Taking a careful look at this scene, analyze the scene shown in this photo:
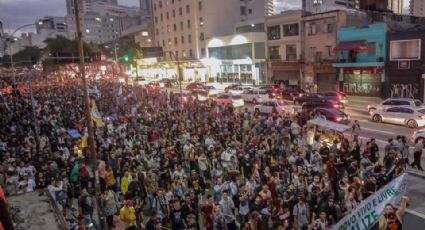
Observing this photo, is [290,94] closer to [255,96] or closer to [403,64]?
[255,96]

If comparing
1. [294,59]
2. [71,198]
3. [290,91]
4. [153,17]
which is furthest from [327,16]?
[153,17]

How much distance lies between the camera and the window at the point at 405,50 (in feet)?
107

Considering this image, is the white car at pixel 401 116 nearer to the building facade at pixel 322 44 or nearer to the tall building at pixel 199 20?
the building facade at pixel 322 44

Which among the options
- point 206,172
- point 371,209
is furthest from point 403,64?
point 371,209

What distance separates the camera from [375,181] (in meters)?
10.9

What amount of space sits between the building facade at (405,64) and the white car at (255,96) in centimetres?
1205

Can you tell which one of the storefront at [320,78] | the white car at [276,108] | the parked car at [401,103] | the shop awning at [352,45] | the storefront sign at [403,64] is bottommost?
the white car at [276,108]

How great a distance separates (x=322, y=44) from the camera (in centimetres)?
4288

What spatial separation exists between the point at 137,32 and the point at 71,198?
84.8m

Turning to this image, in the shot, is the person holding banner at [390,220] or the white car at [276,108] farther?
the white car at [276,108]

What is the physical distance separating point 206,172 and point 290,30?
37.4 m

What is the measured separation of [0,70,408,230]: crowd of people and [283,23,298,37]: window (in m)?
27.0

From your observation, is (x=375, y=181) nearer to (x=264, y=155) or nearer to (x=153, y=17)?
(x=264, y=155)

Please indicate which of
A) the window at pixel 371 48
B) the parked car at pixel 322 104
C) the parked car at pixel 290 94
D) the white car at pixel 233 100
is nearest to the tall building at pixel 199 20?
the parked car at pixel 290 94
